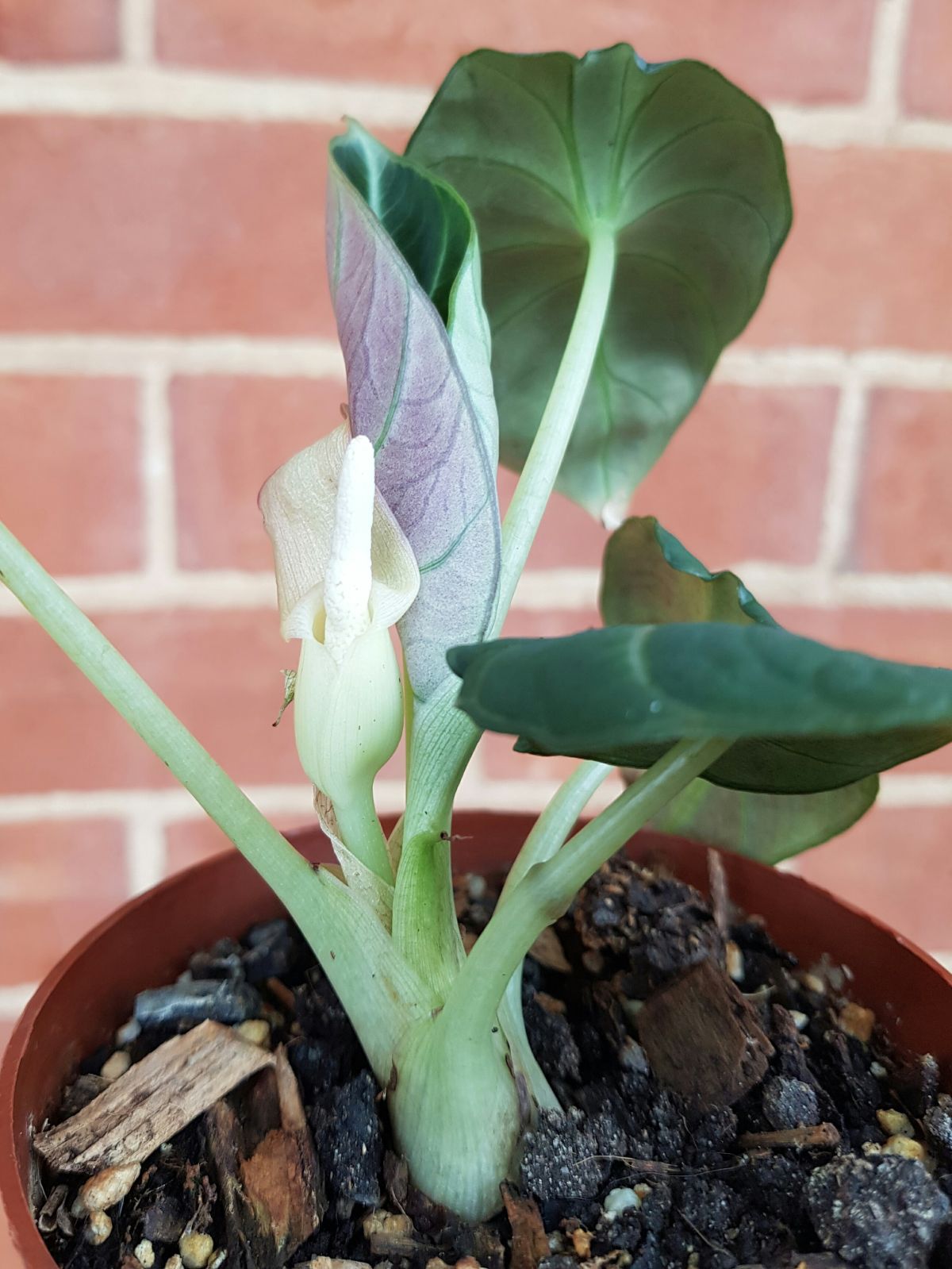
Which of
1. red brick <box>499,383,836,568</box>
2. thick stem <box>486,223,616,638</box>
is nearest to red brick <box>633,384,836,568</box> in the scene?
red brick <box>499,383,836,568</box>

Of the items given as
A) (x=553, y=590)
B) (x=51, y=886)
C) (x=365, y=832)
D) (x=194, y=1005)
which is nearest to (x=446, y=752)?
(x=365, y=832)

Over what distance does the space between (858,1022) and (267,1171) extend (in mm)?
197

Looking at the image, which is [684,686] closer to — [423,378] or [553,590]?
[423,378]

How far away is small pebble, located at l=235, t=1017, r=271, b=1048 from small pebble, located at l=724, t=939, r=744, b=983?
6.3 inches

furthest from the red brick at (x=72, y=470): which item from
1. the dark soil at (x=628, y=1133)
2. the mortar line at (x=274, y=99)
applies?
the dark soil at (x=628, y=1133)

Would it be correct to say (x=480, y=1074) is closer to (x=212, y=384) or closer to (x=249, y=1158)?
(x=249, y=1158)

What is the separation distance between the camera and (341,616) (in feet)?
0.83

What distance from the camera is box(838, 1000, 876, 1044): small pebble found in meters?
0.34

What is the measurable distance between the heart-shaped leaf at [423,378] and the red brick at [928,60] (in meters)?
0.32

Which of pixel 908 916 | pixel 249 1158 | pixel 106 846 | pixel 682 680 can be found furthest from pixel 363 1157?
pixel 908 916

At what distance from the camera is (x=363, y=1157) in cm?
28

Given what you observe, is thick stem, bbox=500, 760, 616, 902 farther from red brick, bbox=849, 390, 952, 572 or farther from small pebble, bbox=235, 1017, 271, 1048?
red brick, bbox=849, 390, 952, 572

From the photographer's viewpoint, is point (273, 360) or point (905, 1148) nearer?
point (905, 1148)

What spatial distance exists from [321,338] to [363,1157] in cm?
36
